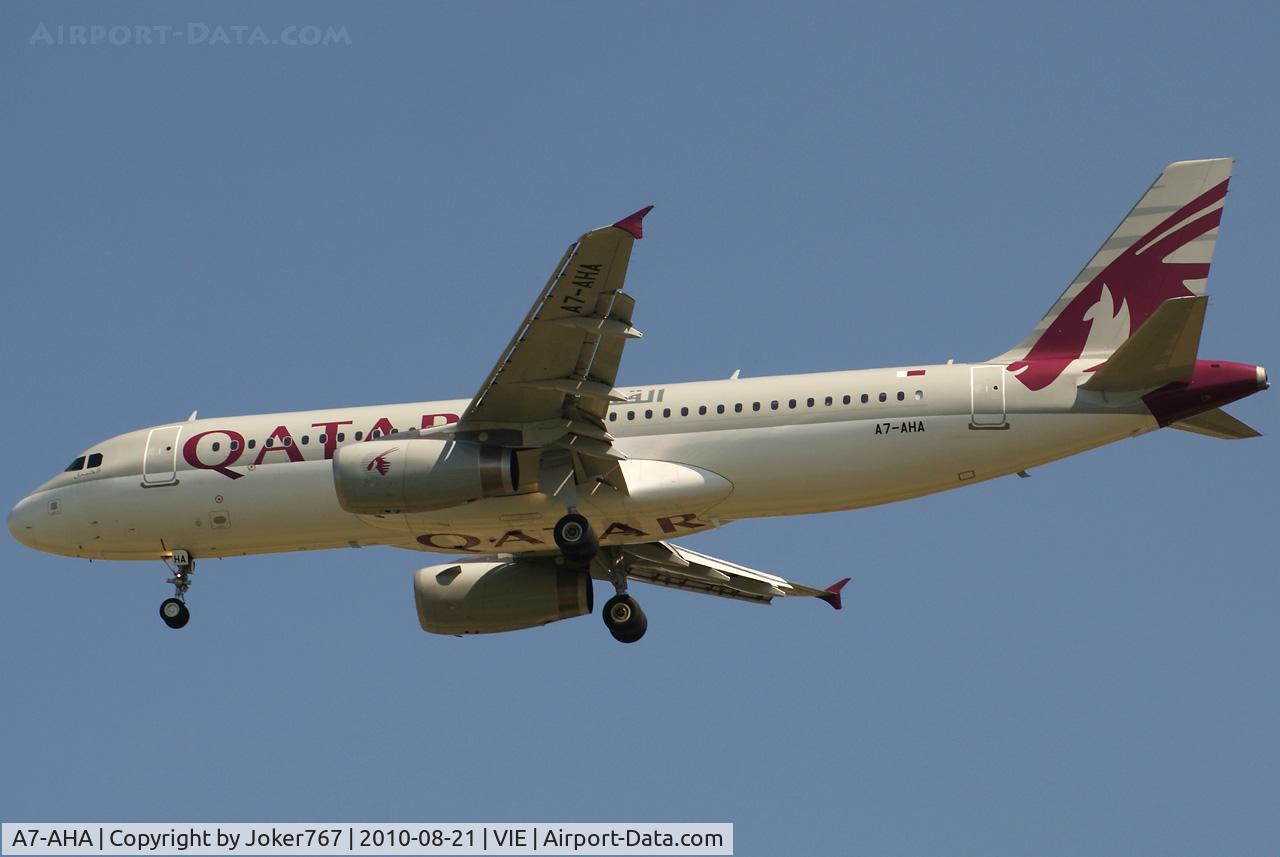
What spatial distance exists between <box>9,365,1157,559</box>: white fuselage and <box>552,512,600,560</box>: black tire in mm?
485

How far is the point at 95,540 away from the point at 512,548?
766 centimetres

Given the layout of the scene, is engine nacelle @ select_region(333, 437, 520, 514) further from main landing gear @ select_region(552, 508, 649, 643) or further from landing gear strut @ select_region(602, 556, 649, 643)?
landing gear strut @ select_region(602, 556, 649, 643)

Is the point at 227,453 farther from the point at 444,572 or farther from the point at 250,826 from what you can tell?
the point at 250,826

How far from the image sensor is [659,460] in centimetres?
3155

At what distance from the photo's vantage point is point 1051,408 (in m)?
30.4

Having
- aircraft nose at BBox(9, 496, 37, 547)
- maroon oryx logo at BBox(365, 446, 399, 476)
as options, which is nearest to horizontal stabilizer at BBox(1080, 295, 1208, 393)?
maroon oryx logo at BBox(365, 446, 399, 476)

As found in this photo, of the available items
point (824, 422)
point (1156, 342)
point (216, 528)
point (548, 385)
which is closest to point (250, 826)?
point (216, 528)

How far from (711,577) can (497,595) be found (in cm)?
441

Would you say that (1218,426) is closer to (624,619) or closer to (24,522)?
(624,619)

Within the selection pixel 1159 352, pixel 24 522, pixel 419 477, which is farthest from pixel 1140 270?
pixel 24 522

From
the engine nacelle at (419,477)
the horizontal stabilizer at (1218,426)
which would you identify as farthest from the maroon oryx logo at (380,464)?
the horizontal stabilizer at (1218,426)

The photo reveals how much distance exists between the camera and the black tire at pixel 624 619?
111 feet

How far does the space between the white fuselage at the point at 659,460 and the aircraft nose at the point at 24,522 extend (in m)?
0.47

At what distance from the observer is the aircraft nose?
34938 mm
